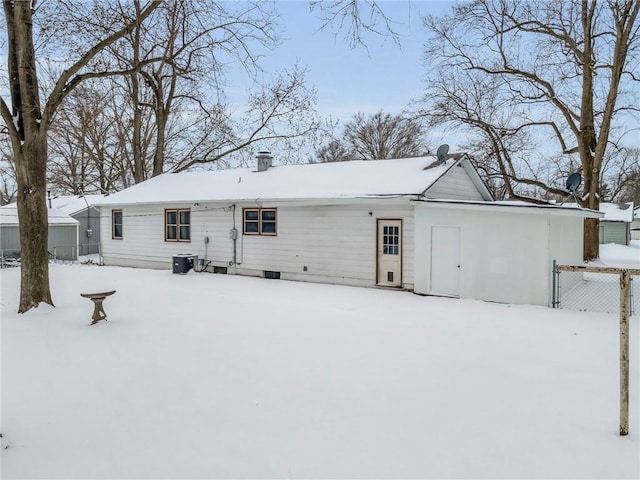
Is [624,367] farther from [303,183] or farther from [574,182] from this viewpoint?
[574,182]

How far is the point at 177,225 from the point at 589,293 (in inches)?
528

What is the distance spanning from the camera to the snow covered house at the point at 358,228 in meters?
9.88

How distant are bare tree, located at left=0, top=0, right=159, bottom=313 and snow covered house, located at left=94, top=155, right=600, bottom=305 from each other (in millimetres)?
6114

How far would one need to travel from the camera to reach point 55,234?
22656mm

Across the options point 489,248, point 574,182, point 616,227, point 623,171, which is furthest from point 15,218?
point 623,171

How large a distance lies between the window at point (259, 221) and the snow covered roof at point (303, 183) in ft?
1.73

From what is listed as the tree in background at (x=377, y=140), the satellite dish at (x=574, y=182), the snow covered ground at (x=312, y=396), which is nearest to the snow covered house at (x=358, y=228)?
the satellite dish at (x=574, y=182)

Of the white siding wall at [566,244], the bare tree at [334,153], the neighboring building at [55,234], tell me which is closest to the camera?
the white siding wall at [566,244]

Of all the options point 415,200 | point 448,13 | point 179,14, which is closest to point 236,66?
point 179,14

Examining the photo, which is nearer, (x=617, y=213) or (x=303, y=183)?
(x=303, y=183)

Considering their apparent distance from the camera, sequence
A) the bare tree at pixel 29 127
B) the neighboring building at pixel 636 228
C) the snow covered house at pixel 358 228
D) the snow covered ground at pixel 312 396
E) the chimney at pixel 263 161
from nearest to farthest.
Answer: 1. the snow covered ground at pixel 312 396
2. the bare tree at pixel 29 127
3. the snow covered house at pixel 358 228
4. the chimney at pixel 263 161
5. the neighboring building at pixel 636 228

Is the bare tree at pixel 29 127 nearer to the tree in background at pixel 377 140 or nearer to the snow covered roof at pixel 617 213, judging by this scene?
the tree in background at pixel 377 140

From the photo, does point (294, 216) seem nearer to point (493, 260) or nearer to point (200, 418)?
point (493, 260)

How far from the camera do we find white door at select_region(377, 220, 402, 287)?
1152 centimetres
